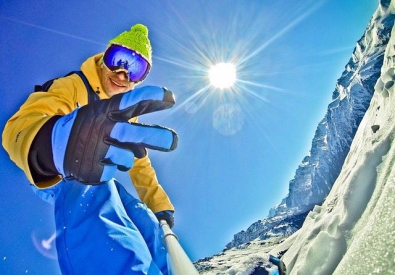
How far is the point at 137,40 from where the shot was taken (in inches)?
164

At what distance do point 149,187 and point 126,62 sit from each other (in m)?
1.96

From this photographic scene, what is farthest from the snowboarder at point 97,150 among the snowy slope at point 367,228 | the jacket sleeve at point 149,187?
the snowy slope at point 367,228

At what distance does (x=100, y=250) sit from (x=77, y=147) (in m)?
1.18

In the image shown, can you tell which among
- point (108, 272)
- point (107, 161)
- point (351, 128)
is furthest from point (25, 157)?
point (351, 128)

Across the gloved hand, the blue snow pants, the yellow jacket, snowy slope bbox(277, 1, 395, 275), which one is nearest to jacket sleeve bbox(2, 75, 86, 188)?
the yellow jacket

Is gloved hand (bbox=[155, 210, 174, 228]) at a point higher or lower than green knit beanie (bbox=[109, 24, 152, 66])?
lower

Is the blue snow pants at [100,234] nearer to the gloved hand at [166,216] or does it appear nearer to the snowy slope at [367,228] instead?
the gloved hand at [166,216]

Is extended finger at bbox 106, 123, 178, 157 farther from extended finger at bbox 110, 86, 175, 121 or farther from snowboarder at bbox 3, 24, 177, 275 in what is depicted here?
extended finger at bbox 110, 86, 175, 121

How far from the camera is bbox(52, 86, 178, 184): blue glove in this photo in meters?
1.83

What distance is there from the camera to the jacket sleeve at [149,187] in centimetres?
441

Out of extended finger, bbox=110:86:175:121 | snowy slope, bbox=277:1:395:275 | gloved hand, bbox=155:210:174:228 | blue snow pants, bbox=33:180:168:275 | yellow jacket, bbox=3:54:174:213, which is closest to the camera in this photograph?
snowy slope, bbox=277:1:395:275

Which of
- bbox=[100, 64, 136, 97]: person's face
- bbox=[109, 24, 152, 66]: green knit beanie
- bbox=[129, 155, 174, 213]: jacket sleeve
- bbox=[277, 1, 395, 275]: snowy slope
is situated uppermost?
bbox=[109, 24, 152, 66]: green knit beanie

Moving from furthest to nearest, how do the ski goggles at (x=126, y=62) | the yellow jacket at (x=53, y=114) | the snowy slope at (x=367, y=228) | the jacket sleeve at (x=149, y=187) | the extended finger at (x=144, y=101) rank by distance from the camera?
the jacket sleeve at (x=149, y=187) → the ski goggles at (x=126, y=62) → the yellow jacket at (x=53, y=114) → the extended finger at (x=144, y=101) → the snowy slope at (x=367, y=228)

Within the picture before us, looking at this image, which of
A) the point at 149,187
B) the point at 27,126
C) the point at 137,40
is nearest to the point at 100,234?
the point at 27,126
